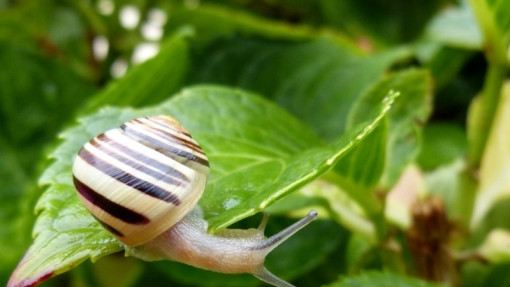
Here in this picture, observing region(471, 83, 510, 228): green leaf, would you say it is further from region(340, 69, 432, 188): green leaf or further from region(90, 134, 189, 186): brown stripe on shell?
region(90, 134, 189, 186): brown stripe on shell

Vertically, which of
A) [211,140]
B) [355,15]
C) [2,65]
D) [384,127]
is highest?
[355,15]

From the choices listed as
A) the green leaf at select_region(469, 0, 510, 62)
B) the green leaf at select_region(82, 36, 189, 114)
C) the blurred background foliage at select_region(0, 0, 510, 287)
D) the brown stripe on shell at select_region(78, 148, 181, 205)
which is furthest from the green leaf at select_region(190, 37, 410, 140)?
the brown stripe on shell at select_region(78, 148, 181, 205)

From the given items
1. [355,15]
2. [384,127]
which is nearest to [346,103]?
[384,127]

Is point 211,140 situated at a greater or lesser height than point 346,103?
lesser

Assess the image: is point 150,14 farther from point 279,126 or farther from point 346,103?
point 279,126

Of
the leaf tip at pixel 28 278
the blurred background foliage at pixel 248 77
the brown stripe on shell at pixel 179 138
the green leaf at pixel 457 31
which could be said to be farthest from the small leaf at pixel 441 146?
the leaf tip at pixel 28 278

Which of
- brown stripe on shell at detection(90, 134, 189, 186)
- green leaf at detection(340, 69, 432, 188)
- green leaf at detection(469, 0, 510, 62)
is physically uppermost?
green leaf at detection(469, 0, 510, 62)

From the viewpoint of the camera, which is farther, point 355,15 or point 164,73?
point 355,15
